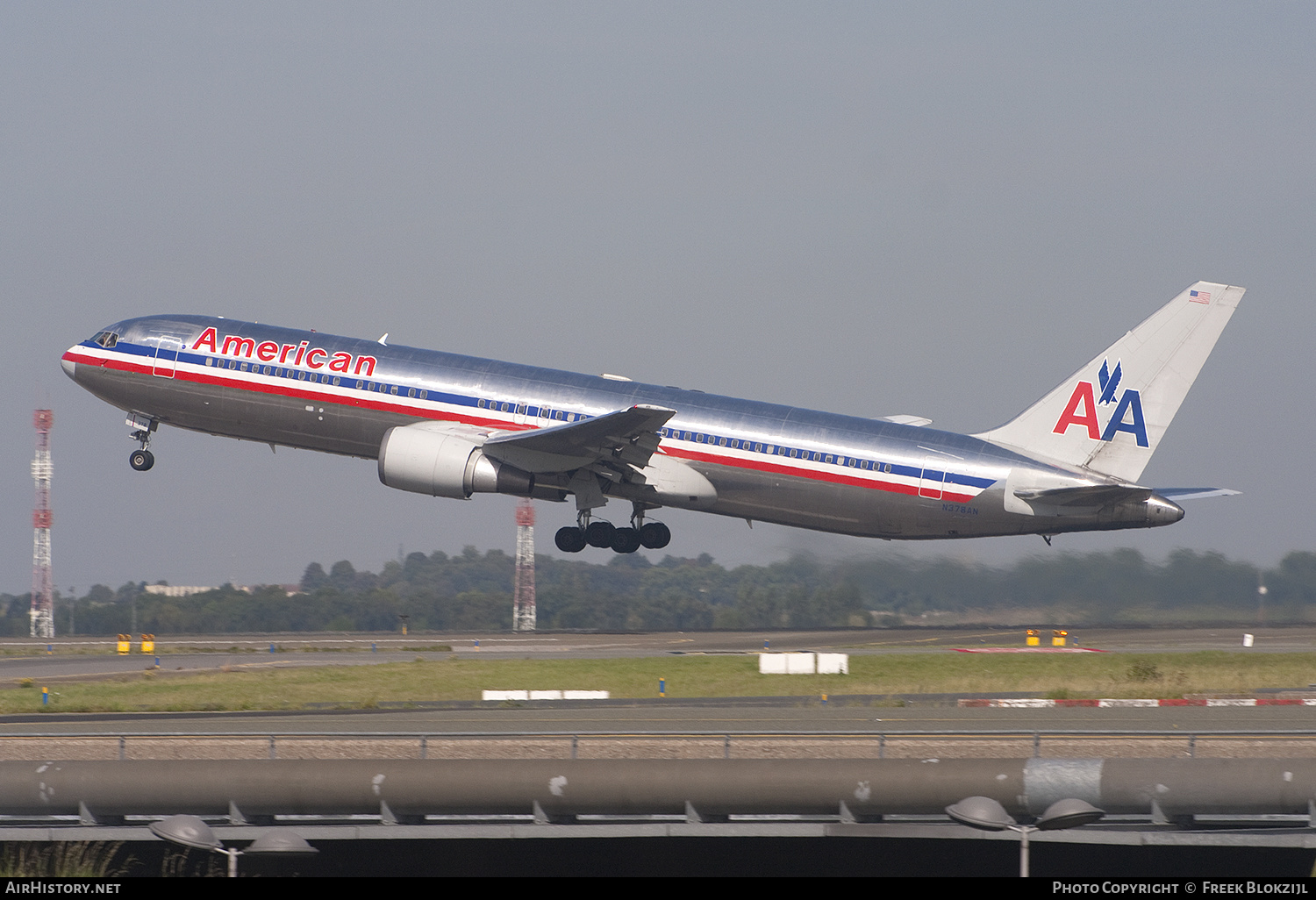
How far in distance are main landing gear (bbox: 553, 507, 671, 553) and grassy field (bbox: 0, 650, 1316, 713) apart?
7577 millimetres

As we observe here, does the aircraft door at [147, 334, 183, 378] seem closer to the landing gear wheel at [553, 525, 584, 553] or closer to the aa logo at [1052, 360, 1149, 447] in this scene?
the landing gear wheel at [553, 525, 584, 553]

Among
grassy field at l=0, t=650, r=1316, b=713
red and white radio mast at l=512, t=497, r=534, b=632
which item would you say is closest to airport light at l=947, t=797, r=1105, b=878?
grassy field at l=0, t=650, r=1316, b=713

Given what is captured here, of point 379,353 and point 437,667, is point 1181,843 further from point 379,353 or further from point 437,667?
point 379,353

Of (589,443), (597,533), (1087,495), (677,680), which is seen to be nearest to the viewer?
(677,680)

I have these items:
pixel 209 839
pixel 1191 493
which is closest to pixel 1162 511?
pixel 1191 493

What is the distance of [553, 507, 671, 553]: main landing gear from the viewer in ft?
151

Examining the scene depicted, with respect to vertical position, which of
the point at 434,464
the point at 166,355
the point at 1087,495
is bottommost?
the point at 1087,495

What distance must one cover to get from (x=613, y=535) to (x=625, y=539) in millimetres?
435

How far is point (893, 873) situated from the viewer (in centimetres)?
1664

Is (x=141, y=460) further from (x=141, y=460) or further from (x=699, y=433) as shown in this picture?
(x=699, y=433)

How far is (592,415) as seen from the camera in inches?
1679

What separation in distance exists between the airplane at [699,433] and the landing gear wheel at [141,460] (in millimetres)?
3103

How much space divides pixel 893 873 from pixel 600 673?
1993cm

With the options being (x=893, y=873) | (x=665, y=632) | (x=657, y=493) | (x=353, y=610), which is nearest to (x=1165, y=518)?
(x=657, y=493)
